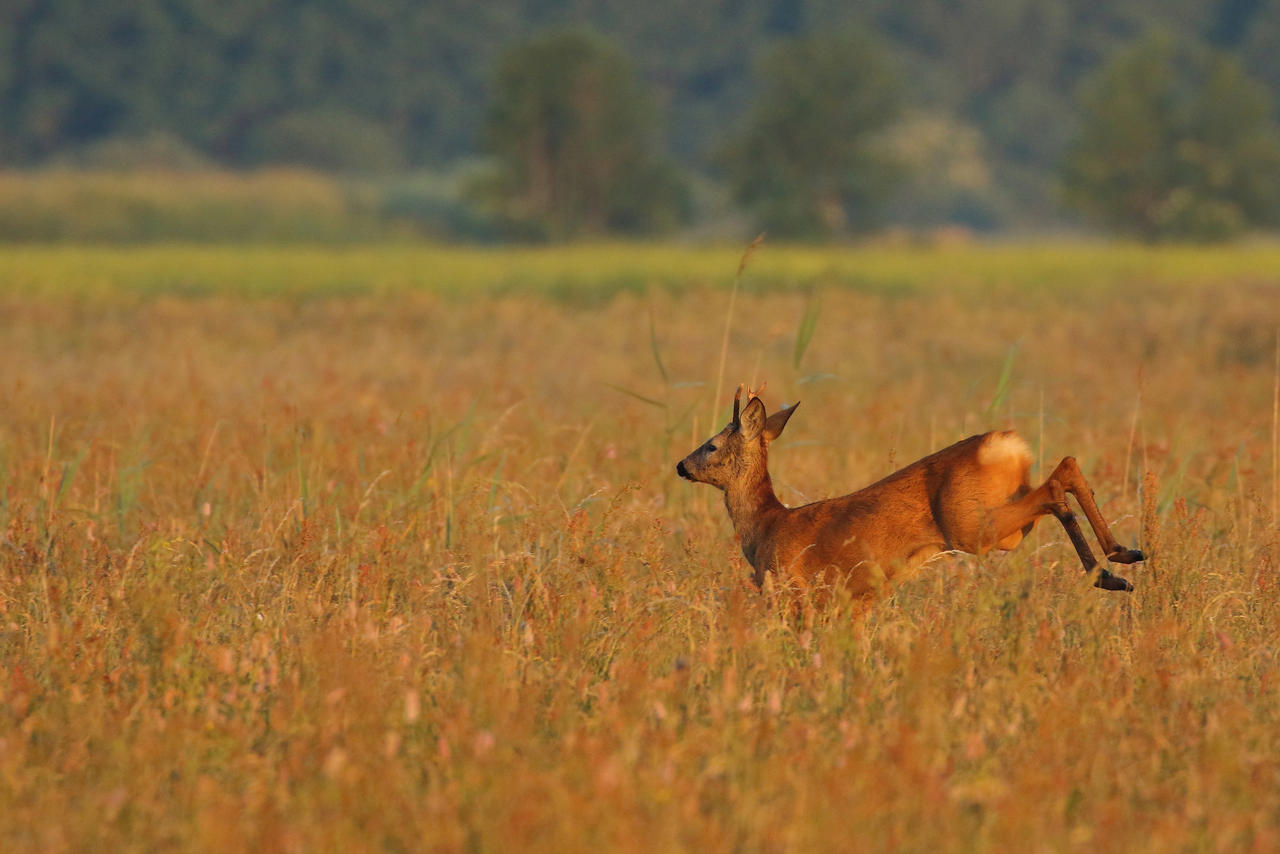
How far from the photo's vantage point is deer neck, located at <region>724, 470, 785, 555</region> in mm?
5527

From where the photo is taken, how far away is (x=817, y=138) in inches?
2157

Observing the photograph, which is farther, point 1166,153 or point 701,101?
point 701,101

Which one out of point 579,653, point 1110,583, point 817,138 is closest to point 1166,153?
point 817,138

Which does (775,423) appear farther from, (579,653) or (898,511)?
(579,653)

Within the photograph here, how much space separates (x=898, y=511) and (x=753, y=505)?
57cm

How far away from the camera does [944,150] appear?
7162 centimetres

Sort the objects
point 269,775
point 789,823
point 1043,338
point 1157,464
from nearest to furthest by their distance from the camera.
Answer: point 789,823 → point 269,775 → point 1157,464 → point 1043,338

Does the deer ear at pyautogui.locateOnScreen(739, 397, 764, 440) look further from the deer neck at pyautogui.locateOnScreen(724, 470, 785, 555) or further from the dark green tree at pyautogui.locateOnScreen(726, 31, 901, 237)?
the dark green tree at pyautogui.locateOnScreen(726, 31, 901, 237)

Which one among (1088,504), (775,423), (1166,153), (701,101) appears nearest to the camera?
(1088,504)

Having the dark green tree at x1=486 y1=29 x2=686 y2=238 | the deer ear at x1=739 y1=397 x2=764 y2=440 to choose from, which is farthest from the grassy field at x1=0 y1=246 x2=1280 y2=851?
the dark green tree at x1=486 y1=29 x2=686 y2=238

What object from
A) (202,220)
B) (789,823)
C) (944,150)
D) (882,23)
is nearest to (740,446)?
(789,823)

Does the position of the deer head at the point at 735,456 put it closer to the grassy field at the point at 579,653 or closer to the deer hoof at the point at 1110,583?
the grassy field at the point at 579,653

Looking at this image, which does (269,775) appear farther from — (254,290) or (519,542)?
(254,290)

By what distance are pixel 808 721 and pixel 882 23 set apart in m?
81.4
